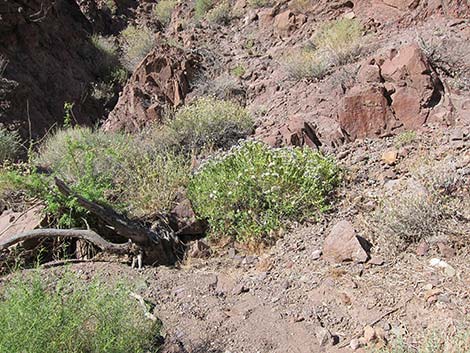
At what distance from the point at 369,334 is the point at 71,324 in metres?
1.76

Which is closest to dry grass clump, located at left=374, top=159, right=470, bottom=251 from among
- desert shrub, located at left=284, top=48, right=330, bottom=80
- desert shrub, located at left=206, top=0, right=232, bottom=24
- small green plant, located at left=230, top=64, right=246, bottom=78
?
desert shrub, located at left=284, top=48, right=330, bottom=80

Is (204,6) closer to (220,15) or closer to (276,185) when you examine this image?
(220,15)

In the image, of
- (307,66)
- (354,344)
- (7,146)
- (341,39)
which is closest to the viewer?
(354,344)

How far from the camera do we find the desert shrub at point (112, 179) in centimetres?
402

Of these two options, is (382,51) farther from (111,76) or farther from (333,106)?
(111,76)

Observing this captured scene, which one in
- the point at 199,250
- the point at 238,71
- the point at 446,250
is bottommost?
the point at 446,250

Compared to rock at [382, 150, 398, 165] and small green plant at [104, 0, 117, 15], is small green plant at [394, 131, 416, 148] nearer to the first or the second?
rock at [382, 150, 398, 165]

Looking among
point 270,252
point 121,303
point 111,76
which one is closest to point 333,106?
point 270,252

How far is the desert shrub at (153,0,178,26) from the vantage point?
12.8m

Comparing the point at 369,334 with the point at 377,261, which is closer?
the point at 369,334

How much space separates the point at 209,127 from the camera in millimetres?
6496

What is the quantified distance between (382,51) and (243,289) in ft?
13.9

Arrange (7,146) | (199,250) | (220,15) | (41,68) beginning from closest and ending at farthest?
1. (199,250)
2. (7,146)
3. (41,68)
4. (220,15)

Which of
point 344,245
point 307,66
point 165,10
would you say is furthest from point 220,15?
point 344,245
